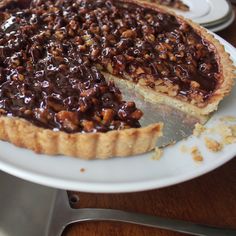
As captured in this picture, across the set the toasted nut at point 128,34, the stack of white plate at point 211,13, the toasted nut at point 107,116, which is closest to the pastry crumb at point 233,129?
the toasted nut at point 107,116

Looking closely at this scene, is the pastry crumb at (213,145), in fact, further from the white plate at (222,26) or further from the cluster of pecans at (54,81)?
the white plate at (222,26)

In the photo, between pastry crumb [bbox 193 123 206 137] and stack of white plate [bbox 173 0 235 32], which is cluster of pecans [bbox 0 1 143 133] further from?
stack of white plate [bbox 173 0 235 32]

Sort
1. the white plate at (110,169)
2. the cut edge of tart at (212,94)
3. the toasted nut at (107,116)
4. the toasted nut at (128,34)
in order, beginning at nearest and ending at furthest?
the white plate at (110,169) → the toasted nut at (107,116) → the cut edge of tart at (212,94) → the toasted nut at (128,34)

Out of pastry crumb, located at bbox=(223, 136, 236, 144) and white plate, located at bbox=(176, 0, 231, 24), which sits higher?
pastry crumb, located at bbox=(223, 136, 236, 144)

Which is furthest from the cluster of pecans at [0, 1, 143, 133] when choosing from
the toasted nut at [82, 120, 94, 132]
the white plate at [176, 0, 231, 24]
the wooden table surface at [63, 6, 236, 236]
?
the white plate at [176, 0, 231, 24]

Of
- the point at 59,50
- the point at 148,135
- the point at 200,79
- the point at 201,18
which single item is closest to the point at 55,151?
the point at 148,135

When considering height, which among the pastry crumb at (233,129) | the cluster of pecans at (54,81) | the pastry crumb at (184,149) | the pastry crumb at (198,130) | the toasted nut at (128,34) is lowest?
the cluster of pecans at (54,81)

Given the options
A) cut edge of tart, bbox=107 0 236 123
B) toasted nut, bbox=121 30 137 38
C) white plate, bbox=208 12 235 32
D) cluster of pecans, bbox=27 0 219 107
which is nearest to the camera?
cut edge of tart, bbox=107 0 236 123
